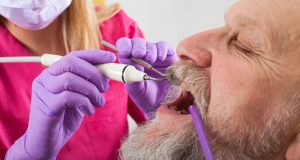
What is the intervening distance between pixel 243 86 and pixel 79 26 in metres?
0.68

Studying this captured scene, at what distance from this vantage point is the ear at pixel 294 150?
838 mm

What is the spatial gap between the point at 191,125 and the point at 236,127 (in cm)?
10

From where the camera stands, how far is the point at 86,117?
1.34 metres

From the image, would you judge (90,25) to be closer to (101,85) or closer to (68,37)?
(68,37)

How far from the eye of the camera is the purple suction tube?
2.67ft

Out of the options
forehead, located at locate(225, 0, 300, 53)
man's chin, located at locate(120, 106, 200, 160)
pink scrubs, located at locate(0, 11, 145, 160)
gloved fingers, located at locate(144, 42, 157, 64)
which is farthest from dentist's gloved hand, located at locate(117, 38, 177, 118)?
forehead, located at locate(225, 0, 300, 53)

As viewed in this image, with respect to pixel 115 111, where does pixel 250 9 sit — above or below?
above

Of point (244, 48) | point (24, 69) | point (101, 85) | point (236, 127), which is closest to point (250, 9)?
point (244, 48)

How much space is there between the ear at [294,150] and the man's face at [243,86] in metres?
0.01

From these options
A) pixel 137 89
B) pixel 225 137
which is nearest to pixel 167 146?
pixel 225 137

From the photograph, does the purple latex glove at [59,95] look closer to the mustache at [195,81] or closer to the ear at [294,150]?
the mustache at [195,81]

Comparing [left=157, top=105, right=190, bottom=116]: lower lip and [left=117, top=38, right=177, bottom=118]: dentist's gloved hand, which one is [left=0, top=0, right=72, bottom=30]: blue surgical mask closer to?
[left=117, top=38, right=177, bottom=118]: dentist's gloved hand

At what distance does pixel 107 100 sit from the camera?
138 cm

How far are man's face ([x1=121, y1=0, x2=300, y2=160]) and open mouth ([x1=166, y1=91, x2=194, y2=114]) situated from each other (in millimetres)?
71
